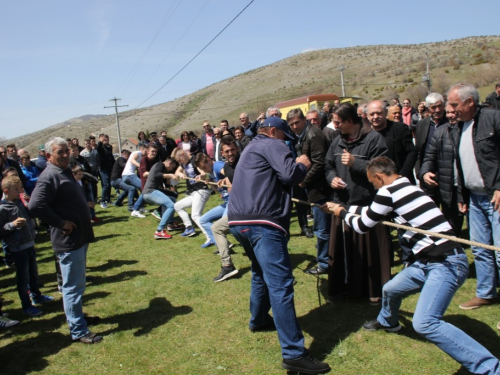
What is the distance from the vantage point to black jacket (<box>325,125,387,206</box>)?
4430 millimetres

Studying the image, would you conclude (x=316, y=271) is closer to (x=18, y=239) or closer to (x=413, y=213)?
(x=413, y=213)

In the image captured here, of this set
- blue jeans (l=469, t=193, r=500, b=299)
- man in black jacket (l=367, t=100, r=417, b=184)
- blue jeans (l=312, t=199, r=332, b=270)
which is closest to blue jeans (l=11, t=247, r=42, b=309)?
blue jeans (l=312, t=199, r=332, b=270)

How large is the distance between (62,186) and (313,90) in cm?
7265

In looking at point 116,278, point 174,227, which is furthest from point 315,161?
point 174,227

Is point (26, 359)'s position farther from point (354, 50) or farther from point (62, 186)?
point (354, 50)

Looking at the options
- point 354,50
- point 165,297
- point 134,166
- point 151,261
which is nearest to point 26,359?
point 165,297

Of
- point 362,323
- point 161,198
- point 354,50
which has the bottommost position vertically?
point 362,323

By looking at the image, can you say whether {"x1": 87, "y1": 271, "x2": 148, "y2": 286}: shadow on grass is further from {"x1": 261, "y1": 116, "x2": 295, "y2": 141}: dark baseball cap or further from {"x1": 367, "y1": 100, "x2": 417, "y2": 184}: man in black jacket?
{"x1": 367, "y1": 100, "x2": 417, "y2": 184}: man in black jacket

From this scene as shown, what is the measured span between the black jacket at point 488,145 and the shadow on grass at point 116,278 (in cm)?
503

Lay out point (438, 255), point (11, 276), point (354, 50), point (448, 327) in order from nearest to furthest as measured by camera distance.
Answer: point (448, 327), point (438, 255), point (11, 276), point (354, 50)

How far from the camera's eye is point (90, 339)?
4473mm

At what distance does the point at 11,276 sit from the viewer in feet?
22.9

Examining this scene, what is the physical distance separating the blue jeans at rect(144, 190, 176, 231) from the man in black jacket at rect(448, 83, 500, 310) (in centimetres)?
585

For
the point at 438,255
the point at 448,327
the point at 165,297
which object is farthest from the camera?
the point at 165,297
